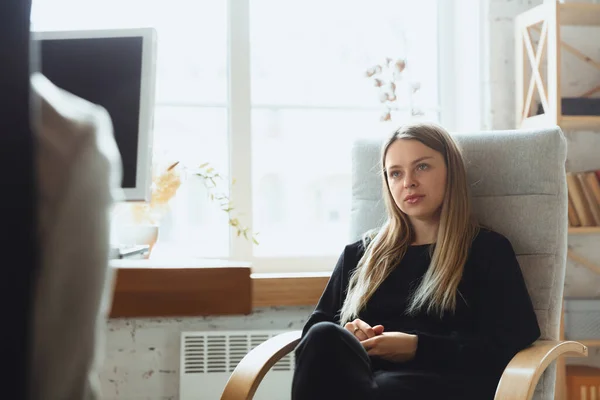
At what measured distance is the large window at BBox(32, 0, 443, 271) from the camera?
105 inches

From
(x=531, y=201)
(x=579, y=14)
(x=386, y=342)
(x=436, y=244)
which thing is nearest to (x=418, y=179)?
(x=436, y=244)

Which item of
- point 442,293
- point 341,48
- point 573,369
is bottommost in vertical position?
point 573,369

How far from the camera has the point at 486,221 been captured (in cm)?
185

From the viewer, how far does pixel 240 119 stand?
268 centimetres

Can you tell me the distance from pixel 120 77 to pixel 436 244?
845 mm

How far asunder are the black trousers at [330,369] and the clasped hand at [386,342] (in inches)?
6.1

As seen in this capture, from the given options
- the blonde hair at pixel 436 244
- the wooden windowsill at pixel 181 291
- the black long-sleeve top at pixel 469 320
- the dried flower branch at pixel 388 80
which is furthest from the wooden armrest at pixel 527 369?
the dried flower branch at pixel 388 80

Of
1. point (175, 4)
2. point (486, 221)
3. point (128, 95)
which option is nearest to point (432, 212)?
point (486, 221)

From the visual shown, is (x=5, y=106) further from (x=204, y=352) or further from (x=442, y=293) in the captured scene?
(x=204, y=352)

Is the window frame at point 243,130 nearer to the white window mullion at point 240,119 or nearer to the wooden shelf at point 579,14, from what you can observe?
the white window mullion at point 240,119

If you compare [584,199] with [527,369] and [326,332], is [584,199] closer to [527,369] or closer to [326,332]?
[527,369]

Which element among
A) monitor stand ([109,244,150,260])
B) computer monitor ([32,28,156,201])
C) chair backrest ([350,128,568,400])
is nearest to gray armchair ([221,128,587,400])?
chair backrest ([350,128,568,400])

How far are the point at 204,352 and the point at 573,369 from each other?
129 centimetres

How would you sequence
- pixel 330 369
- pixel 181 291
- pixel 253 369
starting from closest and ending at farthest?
pixel 181 291 → pixel 330 369 → pixel 253 369
